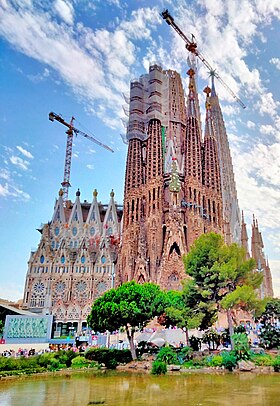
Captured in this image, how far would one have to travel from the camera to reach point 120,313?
22.8 meters

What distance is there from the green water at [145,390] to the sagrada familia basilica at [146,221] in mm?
26098

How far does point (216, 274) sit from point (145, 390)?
1139 centimetres

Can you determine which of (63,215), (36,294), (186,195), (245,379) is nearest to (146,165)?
(186,195)

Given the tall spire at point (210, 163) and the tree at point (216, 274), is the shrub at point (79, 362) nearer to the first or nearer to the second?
the tree at point (216, 274)

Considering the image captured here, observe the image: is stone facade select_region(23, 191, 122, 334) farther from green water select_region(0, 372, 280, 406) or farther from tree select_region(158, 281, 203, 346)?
green water select_region(0, 372, 280, 406)

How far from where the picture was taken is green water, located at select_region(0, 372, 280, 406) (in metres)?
11.3

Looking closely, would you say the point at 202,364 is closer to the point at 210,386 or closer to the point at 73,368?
the point at 210,386

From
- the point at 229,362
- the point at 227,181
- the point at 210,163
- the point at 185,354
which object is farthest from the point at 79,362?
the point at 227,181

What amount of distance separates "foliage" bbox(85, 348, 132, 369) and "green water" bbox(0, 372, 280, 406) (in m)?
3.69

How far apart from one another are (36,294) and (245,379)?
39.7 metres

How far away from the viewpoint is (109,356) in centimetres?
2230

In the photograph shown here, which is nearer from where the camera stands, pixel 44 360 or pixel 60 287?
pixel 44 360

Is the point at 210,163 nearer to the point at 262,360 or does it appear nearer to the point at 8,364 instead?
the point at 262,360

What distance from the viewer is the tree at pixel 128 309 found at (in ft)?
74.8
